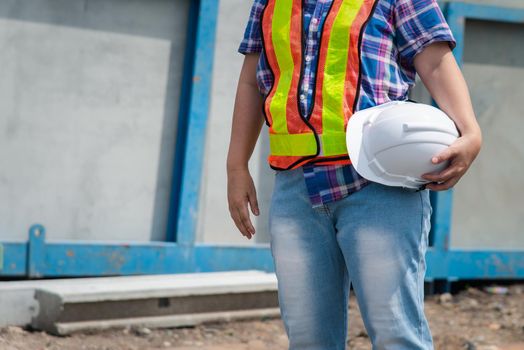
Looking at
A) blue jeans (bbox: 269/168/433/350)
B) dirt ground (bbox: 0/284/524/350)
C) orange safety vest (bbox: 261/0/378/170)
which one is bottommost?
dirt ground (bbox: 0/284/524/350)

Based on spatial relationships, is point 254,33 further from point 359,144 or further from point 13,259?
point 13,259

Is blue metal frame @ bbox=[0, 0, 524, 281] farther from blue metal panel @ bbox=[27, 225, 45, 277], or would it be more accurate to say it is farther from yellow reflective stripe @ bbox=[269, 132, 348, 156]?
yellow reflective stripe @ bbox=[269, 132, 348, 156]

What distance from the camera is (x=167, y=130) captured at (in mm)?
5691

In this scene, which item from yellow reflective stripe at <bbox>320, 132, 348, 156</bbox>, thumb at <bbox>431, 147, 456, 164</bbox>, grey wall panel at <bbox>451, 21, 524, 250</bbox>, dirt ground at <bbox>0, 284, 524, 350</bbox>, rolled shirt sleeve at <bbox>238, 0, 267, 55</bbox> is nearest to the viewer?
thumb at <bbox>431, 147, 456, 164</bbox>

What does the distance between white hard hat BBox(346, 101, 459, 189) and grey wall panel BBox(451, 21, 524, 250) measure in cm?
403

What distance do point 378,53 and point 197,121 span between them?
10.8 feet

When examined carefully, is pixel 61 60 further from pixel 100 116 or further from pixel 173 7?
pixel 173 7

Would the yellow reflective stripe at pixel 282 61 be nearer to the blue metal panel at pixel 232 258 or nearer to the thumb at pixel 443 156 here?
the thumb at pixel 443 156

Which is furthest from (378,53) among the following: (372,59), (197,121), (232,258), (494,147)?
(494,147)

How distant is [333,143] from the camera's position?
2410 mm

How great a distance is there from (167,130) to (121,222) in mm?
616

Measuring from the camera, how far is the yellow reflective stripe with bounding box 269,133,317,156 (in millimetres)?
2424

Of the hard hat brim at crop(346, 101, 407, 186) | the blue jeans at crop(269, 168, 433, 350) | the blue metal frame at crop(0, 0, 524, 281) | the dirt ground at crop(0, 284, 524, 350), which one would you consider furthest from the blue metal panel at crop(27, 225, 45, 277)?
the hard hat brim at crop(346, 101, 407, 186)

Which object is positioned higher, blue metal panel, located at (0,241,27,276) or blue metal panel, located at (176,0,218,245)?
blue metal panel, located at (176,0,218,245)
